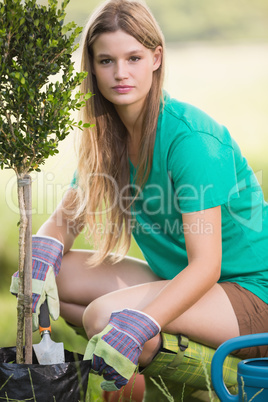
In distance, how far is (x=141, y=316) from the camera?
157 centimetres

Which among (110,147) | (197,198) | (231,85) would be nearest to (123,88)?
(110,147)

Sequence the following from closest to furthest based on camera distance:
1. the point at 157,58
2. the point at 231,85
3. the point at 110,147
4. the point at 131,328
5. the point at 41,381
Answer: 1. the point at 41,381
2. the point at 131,328
3. the point at 157,58
4. the point at 110,147
5. the point at 231,85

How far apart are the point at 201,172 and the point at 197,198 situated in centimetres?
9

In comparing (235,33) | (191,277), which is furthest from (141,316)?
(235,33)

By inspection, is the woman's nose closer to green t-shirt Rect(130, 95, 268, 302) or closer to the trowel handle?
green t-shirt Rect(130, 95, 268, 302)

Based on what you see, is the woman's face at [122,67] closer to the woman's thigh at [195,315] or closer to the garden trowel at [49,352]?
the woman's thigh at [195,315]

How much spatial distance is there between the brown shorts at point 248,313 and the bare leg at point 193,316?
0.02 metres

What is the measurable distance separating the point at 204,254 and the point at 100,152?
1.95ft

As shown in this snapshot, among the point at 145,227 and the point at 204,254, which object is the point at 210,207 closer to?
the point at 204,254

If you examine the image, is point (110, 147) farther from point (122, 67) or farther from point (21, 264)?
Result: point (21, 264)

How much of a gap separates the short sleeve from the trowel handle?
1.72 ft

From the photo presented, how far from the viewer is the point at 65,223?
2.14 meters

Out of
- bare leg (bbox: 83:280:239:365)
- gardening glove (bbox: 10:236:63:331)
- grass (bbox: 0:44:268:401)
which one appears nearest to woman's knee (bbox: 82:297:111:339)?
bare leg (bbox: 83:280:239:365)

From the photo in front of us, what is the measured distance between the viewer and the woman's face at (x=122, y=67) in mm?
1776
